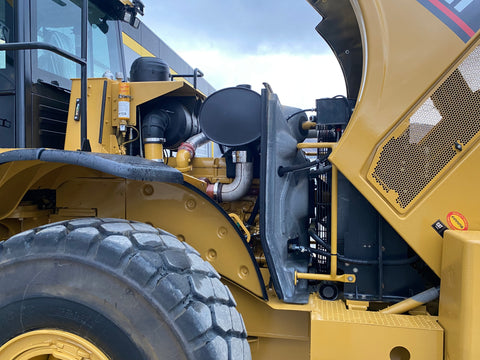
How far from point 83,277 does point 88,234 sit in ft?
0.58

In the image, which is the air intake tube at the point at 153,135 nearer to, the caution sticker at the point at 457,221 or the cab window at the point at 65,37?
the cab window at the point at 65,37

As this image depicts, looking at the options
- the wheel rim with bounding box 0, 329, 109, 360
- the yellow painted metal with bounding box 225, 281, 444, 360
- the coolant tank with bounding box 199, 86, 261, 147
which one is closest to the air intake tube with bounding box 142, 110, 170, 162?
the coolant tank with bounding box 199, 86, 261, 147

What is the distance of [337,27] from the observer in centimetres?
271

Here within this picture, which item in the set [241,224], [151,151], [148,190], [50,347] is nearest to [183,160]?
[151,151]

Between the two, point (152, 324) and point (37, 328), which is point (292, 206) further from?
point (37, 328)

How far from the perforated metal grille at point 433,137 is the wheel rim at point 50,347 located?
5.00 ft

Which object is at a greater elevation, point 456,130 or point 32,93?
point 32,93

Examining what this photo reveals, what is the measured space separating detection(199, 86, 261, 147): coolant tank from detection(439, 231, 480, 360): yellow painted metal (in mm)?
1247

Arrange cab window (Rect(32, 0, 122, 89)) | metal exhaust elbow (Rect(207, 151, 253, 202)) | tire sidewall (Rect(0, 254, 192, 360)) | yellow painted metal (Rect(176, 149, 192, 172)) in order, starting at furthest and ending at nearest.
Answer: yellow painted metal (Rect(176, 149, 192, 172)), metal exhaust elbow (Rect(207, 151, 253, 202)), cab window (Rect(32, 0, 122, 89)), tire sidewall (Rect(0, 254, 192, 360))

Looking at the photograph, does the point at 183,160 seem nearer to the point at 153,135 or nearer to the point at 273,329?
the point at 153,135

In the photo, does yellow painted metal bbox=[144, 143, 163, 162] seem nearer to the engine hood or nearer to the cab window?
the cab window

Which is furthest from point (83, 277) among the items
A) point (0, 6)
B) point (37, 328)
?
point (0, 6)

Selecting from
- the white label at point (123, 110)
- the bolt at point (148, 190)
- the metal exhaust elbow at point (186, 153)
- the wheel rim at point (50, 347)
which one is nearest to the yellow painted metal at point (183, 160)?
the metal exhaust elbow at point (186, 153)

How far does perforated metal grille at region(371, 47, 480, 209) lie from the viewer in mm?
1778
